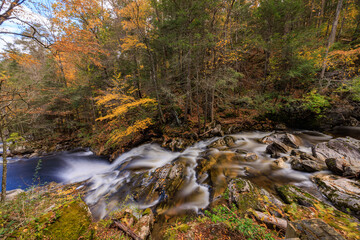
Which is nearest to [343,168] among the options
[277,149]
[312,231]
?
[277,149]

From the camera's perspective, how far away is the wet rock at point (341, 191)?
144 inches

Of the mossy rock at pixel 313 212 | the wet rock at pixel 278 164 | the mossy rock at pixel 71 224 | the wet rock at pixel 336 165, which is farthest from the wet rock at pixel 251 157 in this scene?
the mossy rock at pixel 71 224

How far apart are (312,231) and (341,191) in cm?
415

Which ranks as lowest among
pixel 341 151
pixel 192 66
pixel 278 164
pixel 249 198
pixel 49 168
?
pixel 49 168

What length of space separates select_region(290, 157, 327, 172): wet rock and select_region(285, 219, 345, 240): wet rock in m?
5.10

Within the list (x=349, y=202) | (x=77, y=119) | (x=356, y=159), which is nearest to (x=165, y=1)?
(x=349, y=202)

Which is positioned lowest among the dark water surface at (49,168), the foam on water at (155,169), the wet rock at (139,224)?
the dark water surface at (49,168)

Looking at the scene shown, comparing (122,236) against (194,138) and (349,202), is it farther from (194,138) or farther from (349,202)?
(194,138)

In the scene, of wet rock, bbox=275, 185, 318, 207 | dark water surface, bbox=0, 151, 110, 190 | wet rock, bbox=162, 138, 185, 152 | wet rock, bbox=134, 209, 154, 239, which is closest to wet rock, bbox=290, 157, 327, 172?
wet rock, bbox=275, 185, 318, 207

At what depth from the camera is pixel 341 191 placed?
4.13 meters

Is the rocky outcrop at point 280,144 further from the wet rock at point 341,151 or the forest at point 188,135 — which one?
the wet rock at point 341,151

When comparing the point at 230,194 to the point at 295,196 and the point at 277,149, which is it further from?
the point at 277,149

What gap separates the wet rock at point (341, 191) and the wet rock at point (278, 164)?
48.9 inches

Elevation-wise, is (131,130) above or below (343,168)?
above
